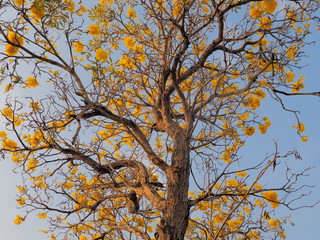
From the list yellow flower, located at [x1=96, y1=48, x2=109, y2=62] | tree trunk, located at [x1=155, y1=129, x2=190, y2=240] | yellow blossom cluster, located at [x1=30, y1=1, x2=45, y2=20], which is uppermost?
yellow flower, located at [x1=96, y1=48, x2=109, y2=62]

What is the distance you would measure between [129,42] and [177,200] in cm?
244

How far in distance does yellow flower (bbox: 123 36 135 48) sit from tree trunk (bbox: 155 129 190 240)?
5.80 ft

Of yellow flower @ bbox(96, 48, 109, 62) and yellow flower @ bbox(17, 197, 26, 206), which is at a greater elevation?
yellow flower @ bbox(96, 48, 109, 62)

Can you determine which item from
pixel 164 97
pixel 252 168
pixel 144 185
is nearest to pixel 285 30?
pixel 164 97

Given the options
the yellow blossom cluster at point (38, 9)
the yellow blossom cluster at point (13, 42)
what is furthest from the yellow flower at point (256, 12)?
the yellow blossom cluster at point (13, 42)

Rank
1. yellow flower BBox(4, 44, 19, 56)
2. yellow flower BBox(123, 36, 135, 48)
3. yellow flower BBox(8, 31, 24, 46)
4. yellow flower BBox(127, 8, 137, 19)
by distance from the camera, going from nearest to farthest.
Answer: yellow flower BBox(8, 31, 24, 46), yellow flower BBox(4, 44, 19, 56), yellow flower BBox(123, 36, 135, 48), yellow flower BBox(127, 8, 137, 19)

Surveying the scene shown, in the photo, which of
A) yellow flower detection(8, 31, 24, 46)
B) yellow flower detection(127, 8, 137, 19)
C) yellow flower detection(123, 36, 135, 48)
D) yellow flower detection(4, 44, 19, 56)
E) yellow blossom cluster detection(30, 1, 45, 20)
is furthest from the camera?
yellow flower detection(127, 8, 137, 19)

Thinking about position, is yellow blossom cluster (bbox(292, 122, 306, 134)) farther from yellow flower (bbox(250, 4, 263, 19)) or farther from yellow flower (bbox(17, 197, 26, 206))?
yellow flower (bbox(17, 197, 26, 206))

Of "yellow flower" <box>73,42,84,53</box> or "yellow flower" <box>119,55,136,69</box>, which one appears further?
"yellow flower" <box>119,55,136,69</box>

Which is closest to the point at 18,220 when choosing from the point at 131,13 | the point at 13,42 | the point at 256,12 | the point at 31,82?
the point at 31,82

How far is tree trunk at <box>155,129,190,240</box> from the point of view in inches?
118

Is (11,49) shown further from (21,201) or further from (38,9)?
(21,201)

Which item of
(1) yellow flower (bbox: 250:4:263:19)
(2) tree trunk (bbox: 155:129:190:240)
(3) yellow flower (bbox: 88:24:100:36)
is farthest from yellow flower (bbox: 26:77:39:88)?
(1) yellow flower (bbox: 250:4:263:19)

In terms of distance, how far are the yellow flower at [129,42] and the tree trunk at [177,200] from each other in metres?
1.77
